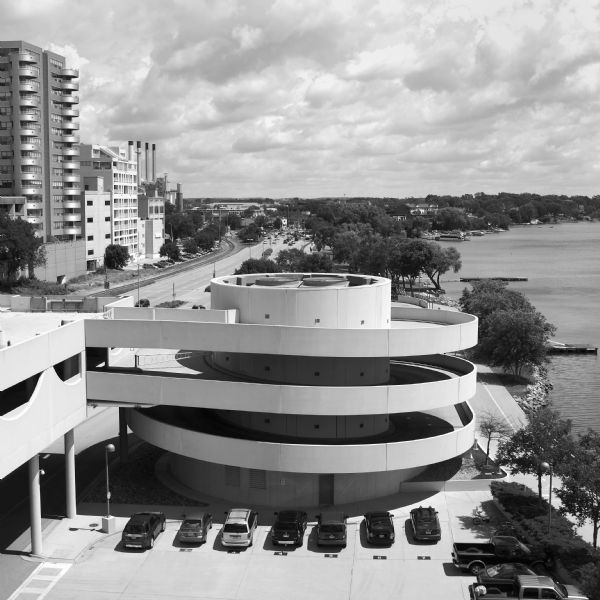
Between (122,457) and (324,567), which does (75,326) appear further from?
(324,567)

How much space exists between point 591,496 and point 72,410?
21.2 metres

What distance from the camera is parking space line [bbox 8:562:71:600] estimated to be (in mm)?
27391

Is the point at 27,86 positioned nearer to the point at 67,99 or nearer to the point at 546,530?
the point at 67,99

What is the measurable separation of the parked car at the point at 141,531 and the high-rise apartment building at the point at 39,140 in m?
89.0

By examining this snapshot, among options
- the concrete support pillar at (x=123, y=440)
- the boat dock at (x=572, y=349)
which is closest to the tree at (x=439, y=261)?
the boat dock at (x=572, y=349)

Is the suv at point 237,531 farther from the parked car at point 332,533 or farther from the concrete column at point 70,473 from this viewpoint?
the concrete column at point 70,473

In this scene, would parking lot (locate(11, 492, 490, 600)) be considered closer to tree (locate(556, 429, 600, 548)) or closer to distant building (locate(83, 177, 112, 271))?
tree (locate(556, 429, 600, 548))

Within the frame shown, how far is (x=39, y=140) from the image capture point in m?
116

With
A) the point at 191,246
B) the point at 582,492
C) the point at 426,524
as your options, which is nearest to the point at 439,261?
the point at 191,246

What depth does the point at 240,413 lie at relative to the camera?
37.2 m

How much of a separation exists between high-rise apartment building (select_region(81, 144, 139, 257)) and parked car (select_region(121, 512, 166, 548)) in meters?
112

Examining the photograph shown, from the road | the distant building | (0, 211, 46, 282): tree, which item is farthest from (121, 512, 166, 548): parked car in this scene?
the distant building

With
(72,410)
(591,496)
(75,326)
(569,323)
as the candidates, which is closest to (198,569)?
(72,410)

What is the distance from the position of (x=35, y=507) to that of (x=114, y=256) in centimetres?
10867
